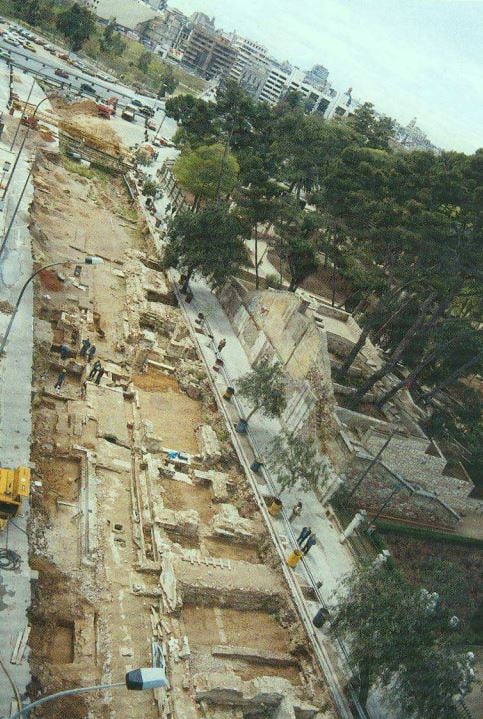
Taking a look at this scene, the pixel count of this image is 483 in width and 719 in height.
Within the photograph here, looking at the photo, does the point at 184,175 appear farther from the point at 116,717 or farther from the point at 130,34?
the point at 130,34

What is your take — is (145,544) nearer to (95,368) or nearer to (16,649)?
(16,649)

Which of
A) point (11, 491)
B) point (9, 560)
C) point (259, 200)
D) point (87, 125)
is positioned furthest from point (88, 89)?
point (9, 560)

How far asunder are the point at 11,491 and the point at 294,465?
11.8 meters

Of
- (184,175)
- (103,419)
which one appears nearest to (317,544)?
(103,419)

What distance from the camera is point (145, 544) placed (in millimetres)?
21219

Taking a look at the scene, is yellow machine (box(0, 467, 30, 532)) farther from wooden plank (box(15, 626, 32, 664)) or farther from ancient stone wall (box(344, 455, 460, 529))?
ancient stone wall (box(344, 455, 460, 529))

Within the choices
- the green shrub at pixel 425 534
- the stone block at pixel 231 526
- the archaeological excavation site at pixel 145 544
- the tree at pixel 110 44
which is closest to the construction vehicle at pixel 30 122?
the archaeological excavation site at pixel 145 544

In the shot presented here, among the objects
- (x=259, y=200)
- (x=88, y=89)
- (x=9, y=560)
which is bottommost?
(x=9, y=560)

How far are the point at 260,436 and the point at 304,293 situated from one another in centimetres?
1886

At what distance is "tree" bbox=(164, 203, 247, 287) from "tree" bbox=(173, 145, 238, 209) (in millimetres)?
7112

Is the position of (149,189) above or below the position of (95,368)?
above

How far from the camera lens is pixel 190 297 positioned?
41531 millimetres

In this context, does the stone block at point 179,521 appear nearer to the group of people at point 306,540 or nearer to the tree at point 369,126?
the group of people at point 306,540

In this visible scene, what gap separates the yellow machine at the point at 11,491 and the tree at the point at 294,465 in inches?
431
